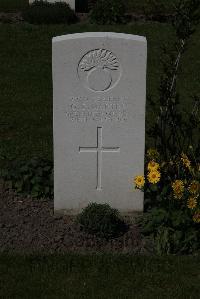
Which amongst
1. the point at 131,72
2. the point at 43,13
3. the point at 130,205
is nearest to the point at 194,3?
the point at 131,72

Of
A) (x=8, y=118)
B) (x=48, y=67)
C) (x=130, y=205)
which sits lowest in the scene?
(x=130, y=205)

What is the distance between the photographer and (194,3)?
258 inches

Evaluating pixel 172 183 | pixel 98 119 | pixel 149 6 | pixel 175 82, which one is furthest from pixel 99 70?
pixel 149 6

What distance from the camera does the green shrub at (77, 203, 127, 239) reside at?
650 centimetres

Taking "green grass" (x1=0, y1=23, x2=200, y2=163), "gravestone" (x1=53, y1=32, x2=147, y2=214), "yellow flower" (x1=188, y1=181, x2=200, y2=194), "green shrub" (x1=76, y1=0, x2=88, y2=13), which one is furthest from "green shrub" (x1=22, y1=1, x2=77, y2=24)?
"yellow flower" (x1=188, y1=181, x2=200, y2=194)

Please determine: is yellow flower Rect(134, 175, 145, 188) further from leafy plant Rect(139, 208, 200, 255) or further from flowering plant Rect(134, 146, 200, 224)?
leafy plant Rect(139, 208, 200, 255)

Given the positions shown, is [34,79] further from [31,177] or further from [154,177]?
[154,177]

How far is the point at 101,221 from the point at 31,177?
1.17 meters

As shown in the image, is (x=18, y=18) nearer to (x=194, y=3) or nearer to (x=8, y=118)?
(x=8, y=118)

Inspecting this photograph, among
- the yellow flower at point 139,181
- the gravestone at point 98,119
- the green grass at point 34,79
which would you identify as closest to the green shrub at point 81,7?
the green grass at point 34,79

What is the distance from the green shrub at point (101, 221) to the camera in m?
6.50

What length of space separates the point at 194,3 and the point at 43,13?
9.47m

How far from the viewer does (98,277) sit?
5766mm

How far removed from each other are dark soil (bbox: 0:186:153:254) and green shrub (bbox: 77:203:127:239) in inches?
2.5
